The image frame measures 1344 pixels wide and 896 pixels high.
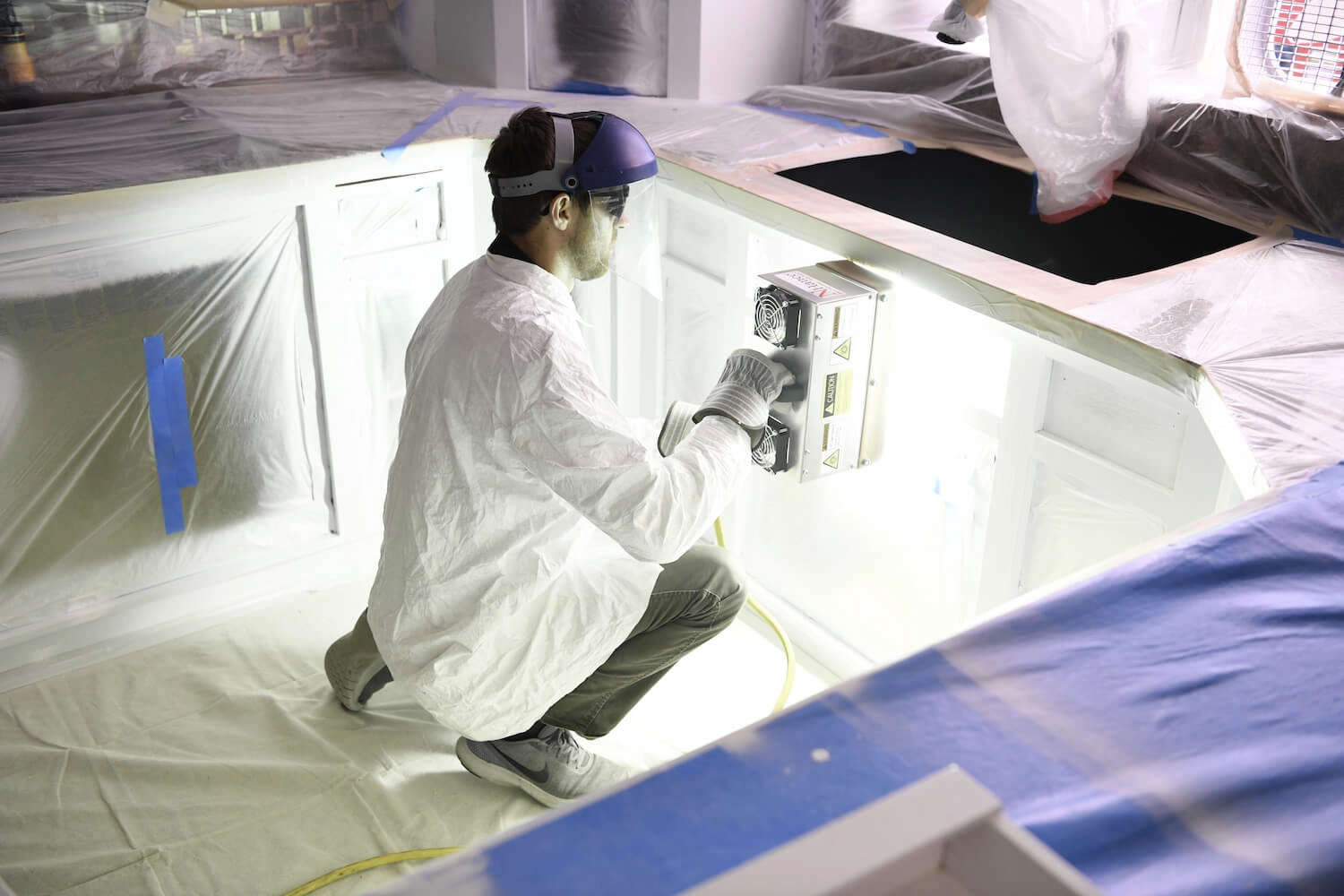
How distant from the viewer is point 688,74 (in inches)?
109

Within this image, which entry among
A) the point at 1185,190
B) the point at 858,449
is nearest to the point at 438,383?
the point at 858,449

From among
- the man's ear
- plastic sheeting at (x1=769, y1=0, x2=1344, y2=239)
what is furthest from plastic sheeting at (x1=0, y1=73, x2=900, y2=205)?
the man's ear

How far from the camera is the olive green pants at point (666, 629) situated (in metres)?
1.84

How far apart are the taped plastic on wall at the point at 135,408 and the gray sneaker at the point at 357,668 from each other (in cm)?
47

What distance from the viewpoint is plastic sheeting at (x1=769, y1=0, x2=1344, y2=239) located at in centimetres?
189

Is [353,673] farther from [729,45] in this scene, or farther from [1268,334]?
[729,45]

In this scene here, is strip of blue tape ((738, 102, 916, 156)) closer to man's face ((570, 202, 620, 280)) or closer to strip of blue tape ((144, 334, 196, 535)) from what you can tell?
man's face ((570, 202, 620, 280))

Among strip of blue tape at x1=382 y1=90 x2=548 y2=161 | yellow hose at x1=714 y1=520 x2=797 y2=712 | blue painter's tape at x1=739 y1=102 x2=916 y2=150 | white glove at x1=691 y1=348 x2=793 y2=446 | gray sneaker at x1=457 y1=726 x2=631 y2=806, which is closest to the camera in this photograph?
white glove at x1=691 y1=348 x2=793 y2=446

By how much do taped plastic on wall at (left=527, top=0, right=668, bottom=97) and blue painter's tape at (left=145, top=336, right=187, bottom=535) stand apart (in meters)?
1.20

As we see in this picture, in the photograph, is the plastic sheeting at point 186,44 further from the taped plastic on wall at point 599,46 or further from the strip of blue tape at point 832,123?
the strip of blue tape at point 832,123

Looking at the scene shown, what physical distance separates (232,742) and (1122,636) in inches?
63.5

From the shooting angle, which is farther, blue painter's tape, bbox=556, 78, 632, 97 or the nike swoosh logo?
blue painter's tape, bbox=556, 78, 632, 97

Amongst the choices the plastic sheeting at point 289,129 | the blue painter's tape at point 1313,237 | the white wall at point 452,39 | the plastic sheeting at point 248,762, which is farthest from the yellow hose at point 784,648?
the white wall at point 452,39

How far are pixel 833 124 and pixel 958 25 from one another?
1.12 feet
